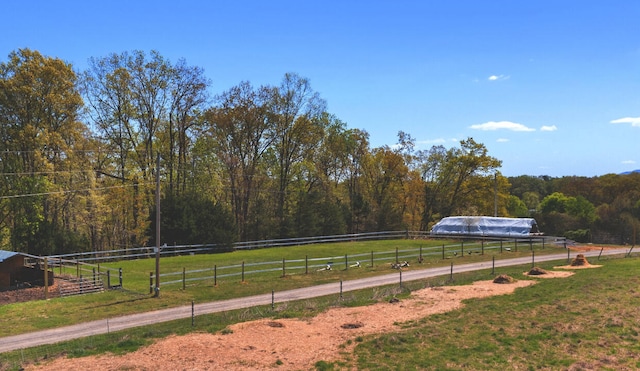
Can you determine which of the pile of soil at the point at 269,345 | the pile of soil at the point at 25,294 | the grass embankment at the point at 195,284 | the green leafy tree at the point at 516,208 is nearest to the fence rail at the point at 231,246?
the grass embankment at the point at 195,284

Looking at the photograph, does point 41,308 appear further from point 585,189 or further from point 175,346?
point 585,189

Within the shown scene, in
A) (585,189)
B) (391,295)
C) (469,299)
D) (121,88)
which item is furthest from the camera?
(585,189)

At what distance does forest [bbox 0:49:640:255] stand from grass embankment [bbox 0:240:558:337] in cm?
669

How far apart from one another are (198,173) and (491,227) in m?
35.6

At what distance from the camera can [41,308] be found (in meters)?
22.5

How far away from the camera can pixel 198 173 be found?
52.3 m

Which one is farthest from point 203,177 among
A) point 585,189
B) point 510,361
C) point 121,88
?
point 585,189

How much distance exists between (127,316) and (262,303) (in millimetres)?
6135

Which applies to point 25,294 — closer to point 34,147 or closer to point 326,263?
point 34,147

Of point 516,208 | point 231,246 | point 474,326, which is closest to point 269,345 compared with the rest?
point 474,326

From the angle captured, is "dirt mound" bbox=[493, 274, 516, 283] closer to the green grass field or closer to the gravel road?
the green grass field

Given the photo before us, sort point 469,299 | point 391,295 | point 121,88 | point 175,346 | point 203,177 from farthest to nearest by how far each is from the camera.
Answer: point 203,177 → point 121,88 → point 391,295 → point 469,299 → point 175,346

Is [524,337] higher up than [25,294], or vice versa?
[524,337]

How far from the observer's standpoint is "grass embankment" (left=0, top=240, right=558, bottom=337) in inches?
827
